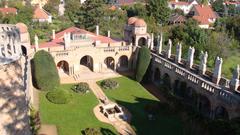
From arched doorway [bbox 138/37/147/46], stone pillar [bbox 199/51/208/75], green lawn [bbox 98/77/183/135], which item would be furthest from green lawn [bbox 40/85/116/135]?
arched doorway [bbox 138/37/147/46]

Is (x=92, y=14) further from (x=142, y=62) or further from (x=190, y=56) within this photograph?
(x=190, y=56)

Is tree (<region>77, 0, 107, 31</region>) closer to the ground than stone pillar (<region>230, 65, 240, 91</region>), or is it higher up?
higher up

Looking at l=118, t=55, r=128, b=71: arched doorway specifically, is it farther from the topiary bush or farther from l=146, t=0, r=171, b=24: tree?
l=146, t=0, r=171, b=24: tree

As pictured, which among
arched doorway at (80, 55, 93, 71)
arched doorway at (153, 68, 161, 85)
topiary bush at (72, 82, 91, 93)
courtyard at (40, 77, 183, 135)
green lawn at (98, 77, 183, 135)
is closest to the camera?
courtyard at (40, 77, 183, 135)

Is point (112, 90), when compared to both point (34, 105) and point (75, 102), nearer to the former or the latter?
point (75, 102)

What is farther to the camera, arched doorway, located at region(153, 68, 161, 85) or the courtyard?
arched doorway, located at region(153, 68, 161, 85)

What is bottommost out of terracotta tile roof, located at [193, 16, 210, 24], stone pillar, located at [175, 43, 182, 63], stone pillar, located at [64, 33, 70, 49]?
stone pillar, located at [175, 43, 182, 63]
